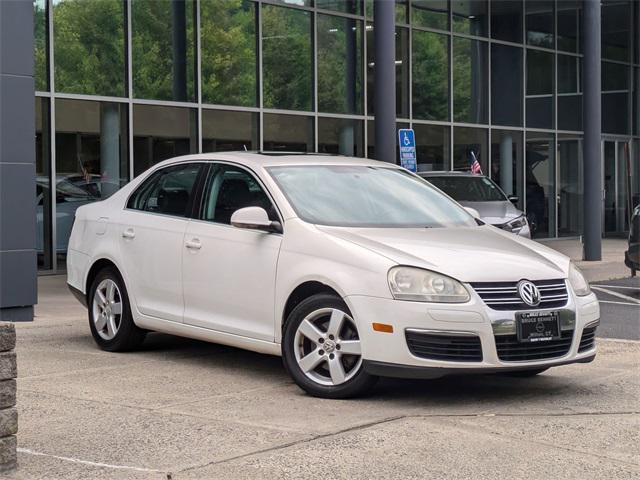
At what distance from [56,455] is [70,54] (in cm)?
1239

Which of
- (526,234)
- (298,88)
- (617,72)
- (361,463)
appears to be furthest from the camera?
(617,72)

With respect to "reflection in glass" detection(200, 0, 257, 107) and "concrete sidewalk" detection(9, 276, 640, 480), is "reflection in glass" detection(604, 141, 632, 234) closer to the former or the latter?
"reflection in glass" detection(200, 0, 257, 107)

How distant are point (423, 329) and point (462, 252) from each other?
2.23ft

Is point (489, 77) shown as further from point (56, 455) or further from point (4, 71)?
point (56, 455)

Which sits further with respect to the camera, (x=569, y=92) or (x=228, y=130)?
(x=569, y=92)

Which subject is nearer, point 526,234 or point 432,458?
point 432,458

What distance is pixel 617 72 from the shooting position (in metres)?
31.0

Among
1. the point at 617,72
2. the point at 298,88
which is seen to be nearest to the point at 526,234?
the point at 298,88

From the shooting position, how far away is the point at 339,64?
22188 mm

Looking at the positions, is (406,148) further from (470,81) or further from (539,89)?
(539,89)

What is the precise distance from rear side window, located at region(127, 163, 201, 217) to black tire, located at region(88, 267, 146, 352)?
0.59 meters

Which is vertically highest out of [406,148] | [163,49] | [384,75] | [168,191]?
[163,49]

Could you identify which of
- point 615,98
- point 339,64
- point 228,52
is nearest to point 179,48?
point 228,52

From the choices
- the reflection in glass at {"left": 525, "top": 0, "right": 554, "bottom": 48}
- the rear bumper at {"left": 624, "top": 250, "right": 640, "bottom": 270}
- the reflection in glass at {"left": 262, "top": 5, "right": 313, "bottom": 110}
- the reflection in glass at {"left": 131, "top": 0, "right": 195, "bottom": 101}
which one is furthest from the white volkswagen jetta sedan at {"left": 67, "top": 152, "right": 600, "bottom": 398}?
the reflection in glass at {"left": 525, "top": 0, "right": 554, "bottom": 48}
